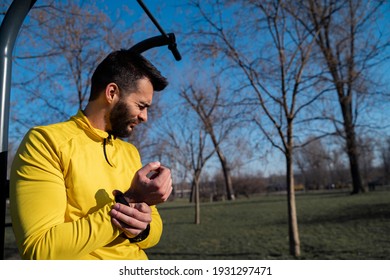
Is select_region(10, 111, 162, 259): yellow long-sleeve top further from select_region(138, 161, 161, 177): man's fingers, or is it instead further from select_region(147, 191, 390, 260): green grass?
select_region(147, 191, 390, 260): green grass

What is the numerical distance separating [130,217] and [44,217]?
239 millimetres

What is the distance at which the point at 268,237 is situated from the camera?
6.73 metres

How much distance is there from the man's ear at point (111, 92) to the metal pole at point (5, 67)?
398 mm

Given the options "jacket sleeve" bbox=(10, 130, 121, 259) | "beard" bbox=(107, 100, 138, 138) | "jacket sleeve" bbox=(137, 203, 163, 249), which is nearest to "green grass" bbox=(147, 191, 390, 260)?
"jacket sleeve" bbox=(137, 203, 163, 249)

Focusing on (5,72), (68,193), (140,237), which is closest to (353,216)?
(140,237)

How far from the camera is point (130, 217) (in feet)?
3.20

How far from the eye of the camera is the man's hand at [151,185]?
1.00 metres

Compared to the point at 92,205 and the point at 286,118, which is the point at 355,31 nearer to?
the point at 286,118

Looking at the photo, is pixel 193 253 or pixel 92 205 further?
pixel 193 253

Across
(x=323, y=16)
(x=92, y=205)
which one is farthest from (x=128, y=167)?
(x=323, y=16)

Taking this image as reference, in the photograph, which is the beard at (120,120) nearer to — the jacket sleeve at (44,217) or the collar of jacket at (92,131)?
the collar of jacket at (92,131)

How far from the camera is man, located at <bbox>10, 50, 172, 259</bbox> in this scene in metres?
0.91
